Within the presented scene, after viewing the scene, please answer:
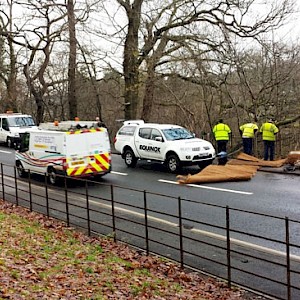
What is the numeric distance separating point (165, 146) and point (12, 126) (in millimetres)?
16909

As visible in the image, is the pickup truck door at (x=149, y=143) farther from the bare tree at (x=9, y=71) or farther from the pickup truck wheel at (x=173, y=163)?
the bare tree at (x=9, y=71)

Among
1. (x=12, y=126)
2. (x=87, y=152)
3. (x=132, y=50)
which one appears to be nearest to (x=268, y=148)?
(x=87, y=152)

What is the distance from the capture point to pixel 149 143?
755 inches

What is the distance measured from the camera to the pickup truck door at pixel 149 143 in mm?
18781

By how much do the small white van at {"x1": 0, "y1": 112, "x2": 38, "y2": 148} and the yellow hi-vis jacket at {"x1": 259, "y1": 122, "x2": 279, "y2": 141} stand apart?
17197mm

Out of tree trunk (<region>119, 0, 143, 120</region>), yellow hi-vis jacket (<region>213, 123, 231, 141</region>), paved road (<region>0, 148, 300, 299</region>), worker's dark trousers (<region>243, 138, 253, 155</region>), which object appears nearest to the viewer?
paved road (<region>0, 148, 300, 299</region>)

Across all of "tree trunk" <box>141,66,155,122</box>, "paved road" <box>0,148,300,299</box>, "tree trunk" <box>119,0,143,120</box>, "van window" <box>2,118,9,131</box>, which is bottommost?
"paved road" <box>0,148,300,299</box>

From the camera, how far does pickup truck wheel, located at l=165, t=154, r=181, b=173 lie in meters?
17.9

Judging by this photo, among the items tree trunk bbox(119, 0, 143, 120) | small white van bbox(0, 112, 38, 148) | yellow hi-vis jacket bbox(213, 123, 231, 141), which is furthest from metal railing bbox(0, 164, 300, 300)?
small white van bbox(0, 112, 38, 148)

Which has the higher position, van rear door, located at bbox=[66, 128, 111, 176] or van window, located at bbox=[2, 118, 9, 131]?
van window, located at bbox=[2, 118, 9, 131]

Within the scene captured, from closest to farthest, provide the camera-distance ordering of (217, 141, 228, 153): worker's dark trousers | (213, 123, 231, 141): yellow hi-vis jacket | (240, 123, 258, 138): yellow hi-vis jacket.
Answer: (240, 123, 258, 138): yellow hi-vis jacket → (213, 123, 231, 141): yellow hi-vis jacket → (217, 141, 228, 153): worker's dark trousers

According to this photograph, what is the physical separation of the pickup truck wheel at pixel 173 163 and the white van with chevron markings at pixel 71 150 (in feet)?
9.01

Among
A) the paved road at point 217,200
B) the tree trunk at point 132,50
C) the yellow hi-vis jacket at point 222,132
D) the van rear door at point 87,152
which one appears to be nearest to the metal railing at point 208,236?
the paved road at point 217,200

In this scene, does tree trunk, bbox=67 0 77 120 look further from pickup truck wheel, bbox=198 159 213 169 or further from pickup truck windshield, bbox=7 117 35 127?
pickup truck wheel, bbox=198 159 213 169
